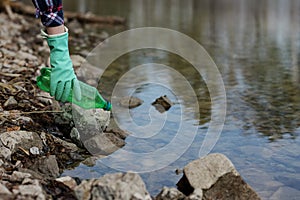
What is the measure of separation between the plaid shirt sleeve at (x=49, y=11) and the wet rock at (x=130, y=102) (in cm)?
205

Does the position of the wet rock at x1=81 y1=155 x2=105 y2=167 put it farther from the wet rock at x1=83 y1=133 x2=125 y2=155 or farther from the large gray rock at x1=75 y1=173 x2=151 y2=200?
the large gray rock at x1=75 y1=173 x2=151 y2=200

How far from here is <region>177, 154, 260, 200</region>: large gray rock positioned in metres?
3.23

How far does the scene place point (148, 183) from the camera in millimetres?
3508

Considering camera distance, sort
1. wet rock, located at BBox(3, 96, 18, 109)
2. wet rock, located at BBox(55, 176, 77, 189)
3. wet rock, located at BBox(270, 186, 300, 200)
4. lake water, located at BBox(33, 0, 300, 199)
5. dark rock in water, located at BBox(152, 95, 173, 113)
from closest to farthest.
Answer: wet rock, located at BBox(55, 176, 77, 189) < wet rock, located at BBox(270, 186, 300, 200) < lake water, located at BBox(33, 0, 300, 199) < wet rock, located at BBox(3, 96, 18, 109) < dark rock in water, located at BBox(152, 95, 173, 113)

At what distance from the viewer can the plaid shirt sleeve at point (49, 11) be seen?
3.47 metres

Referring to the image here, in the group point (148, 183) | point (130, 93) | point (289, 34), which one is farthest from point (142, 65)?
point (289, 34)

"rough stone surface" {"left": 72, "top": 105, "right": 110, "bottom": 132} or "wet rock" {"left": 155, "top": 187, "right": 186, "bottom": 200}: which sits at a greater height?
"rough stone surface" {"left": 72, "top": 105, "right": 110, "bottom": 132}

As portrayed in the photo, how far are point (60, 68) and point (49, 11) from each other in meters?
0.42

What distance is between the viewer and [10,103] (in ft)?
14.4

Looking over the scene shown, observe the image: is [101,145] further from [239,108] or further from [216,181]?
[239,108]

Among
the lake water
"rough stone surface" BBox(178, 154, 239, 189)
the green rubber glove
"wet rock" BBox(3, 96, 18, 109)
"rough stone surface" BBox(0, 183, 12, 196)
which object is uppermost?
the green rubber glove


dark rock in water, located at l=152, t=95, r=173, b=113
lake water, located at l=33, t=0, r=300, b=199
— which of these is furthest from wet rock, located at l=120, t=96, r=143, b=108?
dark rock in water, located at l=152, t=95, r=173, b=113

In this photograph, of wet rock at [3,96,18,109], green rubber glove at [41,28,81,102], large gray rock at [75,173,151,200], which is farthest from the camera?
wet rock at [3,96,18,109]

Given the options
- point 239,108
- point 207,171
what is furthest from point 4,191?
point 239,108
